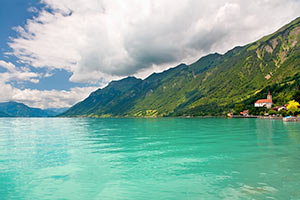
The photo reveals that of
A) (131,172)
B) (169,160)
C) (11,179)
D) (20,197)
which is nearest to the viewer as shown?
(20,197)

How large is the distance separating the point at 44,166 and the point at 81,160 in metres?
6.01

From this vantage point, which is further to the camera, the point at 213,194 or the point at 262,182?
the point at 262,182

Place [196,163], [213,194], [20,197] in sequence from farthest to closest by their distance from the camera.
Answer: [196,163] → [20,197] → [213,194]

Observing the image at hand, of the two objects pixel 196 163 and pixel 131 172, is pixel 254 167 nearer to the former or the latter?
pixel 196 163

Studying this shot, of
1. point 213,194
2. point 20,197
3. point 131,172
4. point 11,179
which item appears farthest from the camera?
point 131,172

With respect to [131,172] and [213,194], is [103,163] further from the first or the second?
[213,194]

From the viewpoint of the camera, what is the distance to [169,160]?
3481 centimetres

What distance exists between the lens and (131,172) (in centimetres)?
2870

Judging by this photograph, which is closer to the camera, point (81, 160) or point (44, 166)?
point (44, 166)

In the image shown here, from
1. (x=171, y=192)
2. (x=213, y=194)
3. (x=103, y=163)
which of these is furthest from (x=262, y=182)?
(x=103, y=163)

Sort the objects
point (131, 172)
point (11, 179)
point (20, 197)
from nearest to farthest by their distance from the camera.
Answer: point (20, 197)
point (11, 179)
point (131, 172)

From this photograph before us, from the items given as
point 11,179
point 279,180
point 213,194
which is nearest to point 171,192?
point 213,194

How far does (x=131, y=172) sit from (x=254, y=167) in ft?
56.9

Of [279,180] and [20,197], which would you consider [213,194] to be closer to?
[279,180]
